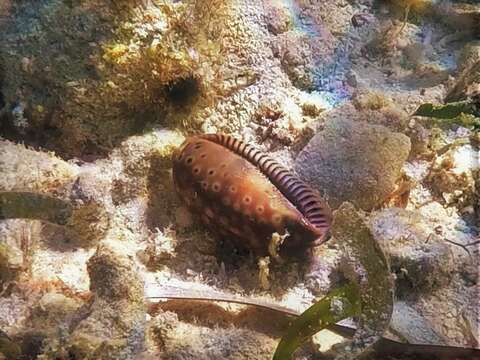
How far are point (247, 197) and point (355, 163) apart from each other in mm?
727

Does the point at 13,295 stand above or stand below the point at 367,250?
below

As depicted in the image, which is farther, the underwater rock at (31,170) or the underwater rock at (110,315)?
the underwater rock at (31,170)

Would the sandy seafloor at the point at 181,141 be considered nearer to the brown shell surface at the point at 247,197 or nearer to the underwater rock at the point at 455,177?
the underwater rock at the point at 455,177

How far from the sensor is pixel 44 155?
3.36m

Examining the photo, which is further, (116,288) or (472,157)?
(472,157)

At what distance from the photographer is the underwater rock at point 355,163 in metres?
3.24

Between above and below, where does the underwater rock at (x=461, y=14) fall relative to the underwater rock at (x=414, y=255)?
above

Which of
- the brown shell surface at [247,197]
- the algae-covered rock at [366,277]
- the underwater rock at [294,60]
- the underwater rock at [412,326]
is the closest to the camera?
the algae-covered rock at [366,277]

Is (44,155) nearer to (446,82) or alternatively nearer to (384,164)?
(384,164)

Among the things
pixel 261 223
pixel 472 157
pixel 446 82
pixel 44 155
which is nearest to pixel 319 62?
pixel 446 82

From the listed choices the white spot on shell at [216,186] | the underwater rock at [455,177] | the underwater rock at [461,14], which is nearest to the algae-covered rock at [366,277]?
the white spot on shell at [216,186]

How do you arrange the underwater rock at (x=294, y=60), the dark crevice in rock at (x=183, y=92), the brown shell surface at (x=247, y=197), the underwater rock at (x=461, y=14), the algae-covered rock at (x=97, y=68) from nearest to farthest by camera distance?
1. the brown shell surface at (x=247, y=197)
2. the algae-covered rock at (x=97, y=68)
3. the dark crevice in rock at (x=183, y=92)
4. the underwater rock at (x=294, y=60)
5. the underwater rock at (x=461, y=14)

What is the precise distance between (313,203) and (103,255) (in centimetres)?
114

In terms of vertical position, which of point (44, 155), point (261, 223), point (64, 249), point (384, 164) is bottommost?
point (64, 249)
